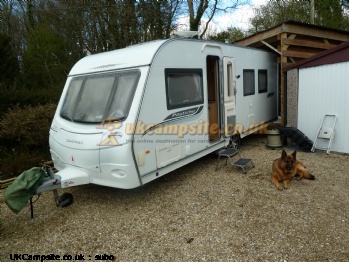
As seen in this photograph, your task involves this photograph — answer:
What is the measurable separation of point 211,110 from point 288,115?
2.70 meters

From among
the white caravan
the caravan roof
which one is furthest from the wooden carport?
the caravan roof

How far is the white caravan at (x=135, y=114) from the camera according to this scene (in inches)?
156

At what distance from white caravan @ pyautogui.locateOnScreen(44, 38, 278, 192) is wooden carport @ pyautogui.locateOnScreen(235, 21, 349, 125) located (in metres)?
2.91

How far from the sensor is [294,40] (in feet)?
26.6

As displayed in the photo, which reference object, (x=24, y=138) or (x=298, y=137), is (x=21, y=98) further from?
(x=298, y=137)

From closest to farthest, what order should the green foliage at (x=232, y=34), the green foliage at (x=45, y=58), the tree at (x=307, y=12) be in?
the green foliage at (x=45, y=58) < the tree at (x=307, y=12) < the green foliage at (x=232, y=34)

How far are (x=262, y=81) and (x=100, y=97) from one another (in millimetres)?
5624

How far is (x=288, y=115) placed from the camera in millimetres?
7730

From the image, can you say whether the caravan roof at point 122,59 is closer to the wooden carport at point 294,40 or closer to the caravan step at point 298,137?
the caravan step at point 298,137

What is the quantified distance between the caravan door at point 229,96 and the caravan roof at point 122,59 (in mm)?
2161

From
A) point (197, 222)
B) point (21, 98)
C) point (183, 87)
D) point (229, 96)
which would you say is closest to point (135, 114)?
point (183, 87)

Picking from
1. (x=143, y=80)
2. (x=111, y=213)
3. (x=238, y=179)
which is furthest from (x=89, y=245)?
(x=238, y=179)

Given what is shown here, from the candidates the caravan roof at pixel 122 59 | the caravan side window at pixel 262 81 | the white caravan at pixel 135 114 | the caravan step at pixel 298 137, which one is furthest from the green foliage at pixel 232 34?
the caravan roof at pixel 122 59

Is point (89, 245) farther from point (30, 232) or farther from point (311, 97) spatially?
point (311, 97)
